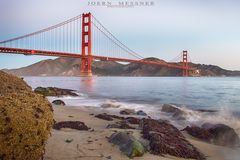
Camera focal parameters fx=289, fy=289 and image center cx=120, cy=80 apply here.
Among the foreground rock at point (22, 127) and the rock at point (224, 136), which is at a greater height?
the foreground rock at point (22, 127)

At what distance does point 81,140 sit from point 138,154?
4.56ft

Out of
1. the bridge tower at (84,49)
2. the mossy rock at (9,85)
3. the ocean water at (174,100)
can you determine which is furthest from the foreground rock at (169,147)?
the bridge tower at (84,49)

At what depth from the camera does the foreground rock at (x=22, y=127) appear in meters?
3.37

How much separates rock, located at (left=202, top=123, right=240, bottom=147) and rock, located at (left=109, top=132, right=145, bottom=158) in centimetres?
360

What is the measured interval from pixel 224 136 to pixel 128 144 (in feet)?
13.8

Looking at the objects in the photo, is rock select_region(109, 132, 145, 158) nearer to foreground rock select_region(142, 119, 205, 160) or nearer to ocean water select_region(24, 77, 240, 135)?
foreground rock select_region(142, 119, 205, 160)

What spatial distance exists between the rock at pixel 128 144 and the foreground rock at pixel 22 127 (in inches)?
71.4

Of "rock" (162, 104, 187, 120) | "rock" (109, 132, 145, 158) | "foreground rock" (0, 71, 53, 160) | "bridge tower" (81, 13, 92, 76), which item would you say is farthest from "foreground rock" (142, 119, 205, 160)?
"bridge tower" (81, 13, 92, 76)

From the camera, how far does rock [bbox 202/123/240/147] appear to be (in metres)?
7.97

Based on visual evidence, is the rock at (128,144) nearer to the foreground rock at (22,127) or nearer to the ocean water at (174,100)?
the foreground rock at (22,127)

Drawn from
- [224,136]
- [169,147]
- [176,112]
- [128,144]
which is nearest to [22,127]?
[128,144]

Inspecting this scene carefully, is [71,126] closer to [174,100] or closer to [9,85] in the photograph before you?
[9,85]

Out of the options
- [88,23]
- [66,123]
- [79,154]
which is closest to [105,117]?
[66,123]

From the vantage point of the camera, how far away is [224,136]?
8359 millimetres
